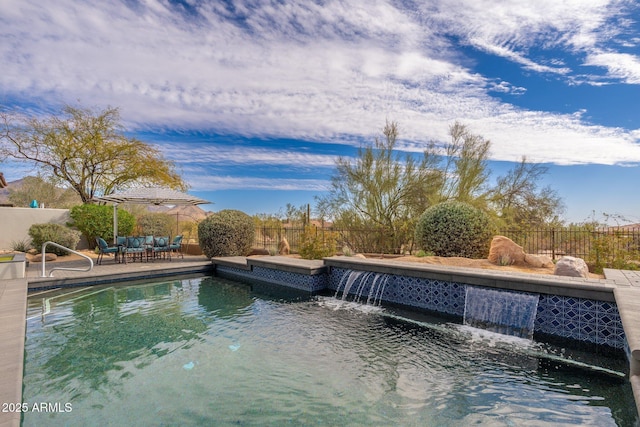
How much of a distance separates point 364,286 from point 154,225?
11.7 metres

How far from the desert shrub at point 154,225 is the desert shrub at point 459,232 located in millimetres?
11202

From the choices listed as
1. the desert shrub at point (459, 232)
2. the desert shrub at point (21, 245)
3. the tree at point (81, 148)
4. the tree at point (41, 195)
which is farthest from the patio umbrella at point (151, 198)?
the tree at point (41, 195)

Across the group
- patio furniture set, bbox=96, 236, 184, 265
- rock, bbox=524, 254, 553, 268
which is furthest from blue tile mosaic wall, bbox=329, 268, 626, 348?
patio furniture set, bbox=96, 236, 184, 265

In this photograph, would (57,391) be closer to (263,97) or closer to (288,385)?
(288,385)

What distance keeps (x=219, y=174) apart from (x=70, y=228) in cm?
733

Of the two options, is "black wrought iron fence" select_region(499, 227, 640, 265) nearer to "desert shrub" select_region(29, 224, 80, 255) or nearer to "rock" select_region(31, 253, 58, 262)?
"rock" select_region(31, 253, 58, 262)

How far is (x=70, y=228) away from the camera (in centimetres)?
1320

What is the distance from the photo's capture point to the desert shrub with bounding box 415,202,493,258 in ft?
27.6

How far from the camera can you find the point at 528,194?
14469 millimetres

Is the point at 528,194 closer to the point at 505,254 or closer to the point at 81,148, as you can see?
the point at 505,254

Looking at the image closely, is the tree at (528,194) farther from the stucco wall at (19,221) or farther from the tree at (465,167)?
the stucco wall at (19,221)

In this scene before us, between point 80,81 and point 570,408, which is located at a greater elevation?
point 80,81

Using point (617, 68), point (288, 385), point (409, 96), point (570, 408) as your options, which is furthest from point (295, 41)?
point (570, 408)

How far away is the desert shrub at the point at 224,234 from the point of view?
10.4 m
